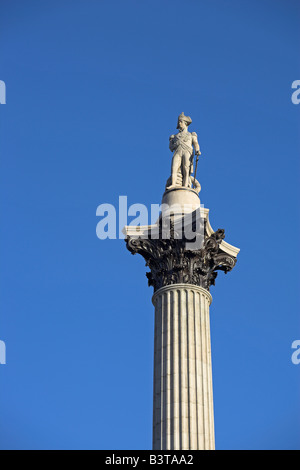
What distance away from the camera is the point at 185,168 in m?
41.0

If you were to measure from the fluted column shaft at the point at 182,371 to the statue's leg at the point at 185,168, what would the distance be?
5670mm

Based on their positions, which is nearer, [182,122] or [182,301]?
[182,301]

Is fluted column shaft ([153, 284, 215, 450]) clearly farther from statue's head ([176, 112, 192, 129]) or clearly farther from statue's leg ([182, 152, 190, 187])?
statue's head ([176, 112, 192, 129])

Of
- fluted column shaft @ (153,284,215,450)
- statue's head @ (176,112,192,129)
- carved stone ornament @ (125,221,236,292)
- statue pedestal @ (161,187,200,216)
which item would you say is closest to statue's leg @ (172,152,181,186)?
statue pedestal @ (161,187,200,216)

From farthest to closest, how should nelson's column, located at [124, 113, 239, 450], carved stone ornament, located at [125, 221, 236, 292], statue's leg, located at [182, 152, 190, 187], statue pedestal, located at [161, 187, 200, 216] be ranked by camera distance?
statue's leg, located at [182, 152, 190, 187], statue pedestal, located at [161, 187, 200, 216], carved stone ornament, located at [125, 221, 236, 292], nelson's column, located at [124, 113, 239, 450]


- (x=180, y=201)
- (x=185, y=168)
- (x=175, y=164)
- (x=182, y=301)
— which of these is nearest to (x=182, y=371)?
(x=182, y=301)

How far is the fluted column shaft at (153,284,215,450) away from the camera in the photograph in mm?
33656

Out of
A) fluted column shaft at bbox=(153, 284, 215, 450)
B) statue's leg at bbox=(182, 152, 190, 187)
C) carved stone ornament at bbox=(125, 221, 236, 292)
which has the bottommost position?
fluted column shaft at bbox=(153, 284, 215, 450)

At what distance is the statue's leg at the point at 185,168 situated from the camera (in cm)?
A: 4081

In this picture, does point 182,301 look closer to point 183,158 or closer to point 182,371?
point 182,371

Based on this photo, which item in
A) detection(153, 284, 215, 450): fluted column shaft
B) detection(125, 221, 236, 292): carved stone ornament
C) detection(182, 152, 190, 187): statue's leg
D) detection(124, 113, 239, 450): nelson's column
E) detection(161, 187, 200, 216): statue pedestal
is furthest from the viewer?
detection(182, 152, 190, 187): statue's leg

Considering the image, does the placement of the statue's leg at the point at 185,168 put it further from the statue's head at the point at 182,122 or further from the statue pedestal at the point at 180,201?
the statue's head at the point at 182,122

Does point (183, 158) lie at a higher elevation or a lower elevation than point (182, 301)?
higher

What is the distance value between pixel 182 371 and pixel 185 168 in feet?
33.1
